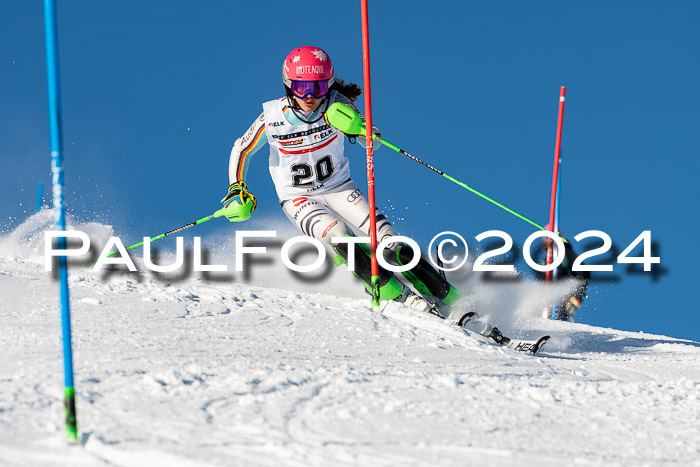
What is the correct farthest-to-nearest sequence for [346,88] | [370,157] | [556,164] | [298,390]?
[556,164]
[346,88]
[370,157]
[298,390]

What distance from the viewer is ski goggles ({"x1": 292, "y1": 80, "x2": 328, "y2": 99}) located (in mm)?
5402

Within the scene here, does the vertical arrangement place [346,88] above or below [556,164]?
above

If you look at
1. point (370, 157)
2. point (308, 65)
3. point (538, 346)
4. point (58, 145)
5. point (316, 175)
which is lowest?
point (538, 346)

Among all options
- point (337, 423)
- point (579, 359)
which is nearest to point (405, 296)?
point (579, 359)

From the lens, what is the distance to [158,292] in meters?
4.81

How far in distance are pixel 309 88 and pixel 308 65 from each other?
0.17 meters

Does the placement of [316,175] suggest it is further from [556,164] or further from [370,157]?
[556,164]

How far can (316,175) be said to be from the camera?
5832 millimetres

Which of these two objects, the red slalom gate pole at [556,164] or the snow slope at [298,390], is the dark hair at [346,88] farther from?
the red slalom gate pole at [556,164]

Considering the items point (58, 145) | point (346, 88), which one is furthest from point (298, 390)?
point (346, 88)

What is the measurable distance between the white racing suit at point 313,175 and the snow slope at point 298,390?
25.4 inches

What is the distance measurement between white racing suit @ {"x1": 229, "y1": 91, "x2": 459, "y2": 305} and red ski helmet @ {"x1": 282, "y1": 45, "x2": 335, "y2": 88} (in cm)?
32

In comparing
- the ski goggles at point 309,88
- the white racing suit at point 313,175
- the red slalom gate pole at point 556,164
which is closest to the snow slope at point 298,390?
the white racing suit at point 313,175

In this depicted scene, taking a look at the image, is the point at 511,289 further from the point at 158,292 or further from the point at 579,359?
the point at 158,292
